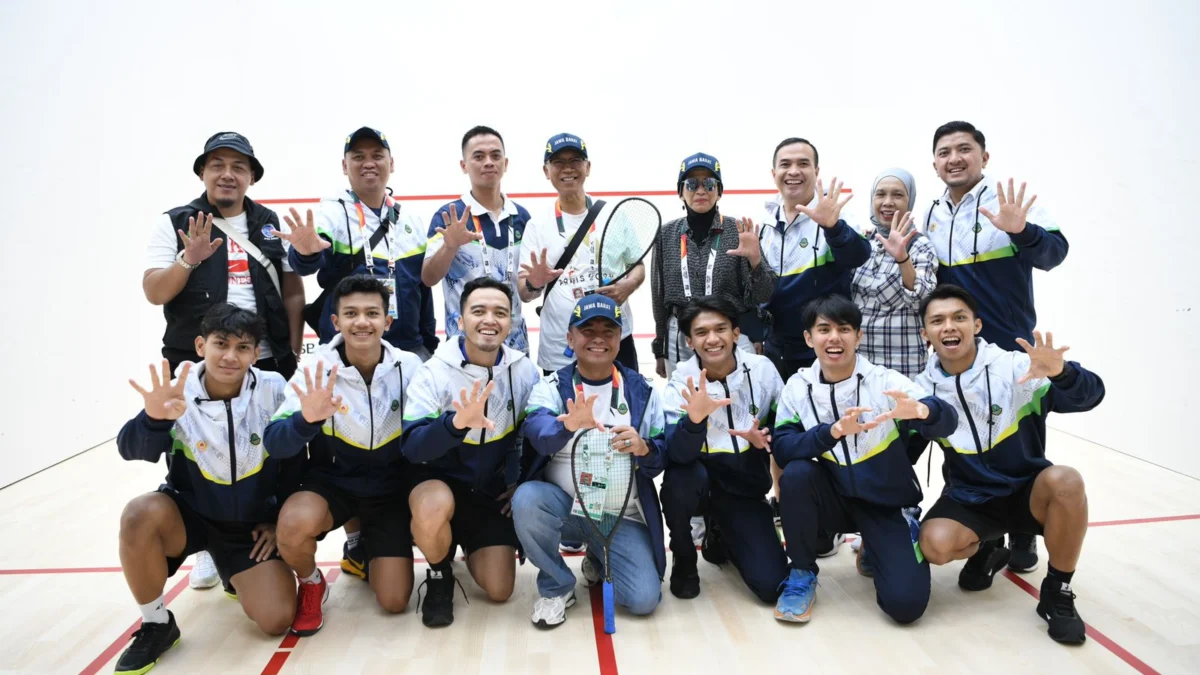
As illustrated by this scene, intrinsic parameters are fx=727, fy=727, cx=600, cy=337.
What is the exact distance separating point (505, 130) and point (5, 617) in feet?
14.3

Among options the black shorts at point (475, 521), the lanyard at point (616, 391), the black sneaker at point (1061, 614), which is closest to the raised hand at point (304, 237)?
the black shorts at point (475, 521)

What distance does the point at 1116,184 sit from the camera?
431 cm

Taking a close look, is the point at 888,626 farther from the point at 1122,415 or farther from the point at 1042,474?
the point at 1122,415

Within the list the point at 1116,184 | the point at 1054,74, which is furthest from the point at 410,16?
the point at 1116,184

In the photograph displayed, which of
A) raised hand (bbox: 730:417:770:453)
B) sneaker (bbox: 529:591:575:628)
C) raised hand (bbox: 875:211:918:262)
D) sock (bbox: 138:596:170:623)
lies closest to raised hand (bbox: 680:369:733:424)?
raised hand (bbox: 730:417:770:453)

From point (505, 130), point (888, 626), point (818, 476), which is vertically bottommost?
point (888, 626)

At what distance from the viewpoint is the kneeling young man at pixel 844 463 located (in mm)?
2242

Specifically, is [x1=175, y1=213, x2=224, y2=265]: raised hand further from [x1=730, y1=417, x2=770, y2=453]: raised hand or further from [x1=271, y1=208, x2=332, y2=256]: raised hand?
[x1=730, y1=417, x2=770, y2=453]: raised hand

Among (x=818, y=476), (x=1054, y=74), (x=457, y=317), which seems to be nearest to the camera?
(x=818, y=476)

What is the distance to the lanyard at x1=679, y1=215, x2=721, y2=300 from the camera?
270cm

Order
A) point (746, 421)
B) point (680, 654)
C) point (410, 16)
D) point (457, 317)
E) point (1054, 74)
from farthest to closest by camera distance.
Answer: point (410, 16) → point (1054, 74) → point (457, 317) → point (746, 421) → point (680, 654)

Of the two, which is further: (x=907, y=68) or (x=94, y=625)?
(x=907, y=68)

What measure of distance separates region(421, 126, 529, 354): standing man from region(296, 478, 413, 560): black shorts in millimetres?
686

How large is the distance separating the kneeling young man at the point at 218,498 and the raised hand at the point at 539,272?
916mm
